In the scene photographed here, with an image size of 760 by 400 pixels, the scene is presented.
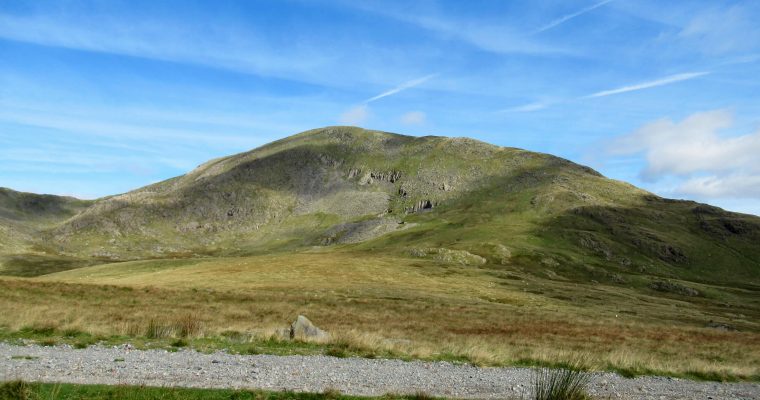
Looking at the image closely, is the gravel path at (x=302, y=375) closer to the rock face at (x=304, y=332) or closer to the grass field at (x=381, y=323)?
the grass field at (x=381, y=323)

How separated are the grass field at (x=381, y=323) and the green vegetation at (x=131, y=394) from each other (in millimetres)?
8948

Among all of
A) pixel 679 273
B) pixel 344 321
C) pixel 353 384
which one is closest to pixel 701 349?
pixel 344 321

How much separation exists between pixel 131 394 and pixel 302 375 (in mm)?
6130

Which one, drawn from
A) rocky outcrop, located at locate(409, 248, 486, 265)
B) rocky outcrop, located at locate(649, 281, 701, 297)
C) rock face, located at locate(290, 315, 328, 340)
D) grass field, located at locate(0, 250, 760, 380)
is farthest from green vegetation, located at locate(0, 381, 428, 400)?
rocky outcrop, located at locate(649, 281, 701, 297)

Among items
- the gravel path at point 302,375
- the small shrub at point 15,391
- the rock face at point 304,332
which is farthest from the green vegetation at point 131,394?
the rock face at point 304,332

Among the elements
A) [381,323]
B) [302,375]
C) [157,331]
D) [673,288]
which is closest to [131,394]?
[302,375]

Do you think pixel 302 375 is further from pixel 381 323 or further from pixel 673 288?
pixel 673 288

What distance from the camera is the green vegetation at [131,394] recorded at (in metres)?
12.1

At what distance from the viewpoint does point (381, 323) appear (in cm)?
4069

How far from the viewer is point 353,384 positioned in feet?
54.3

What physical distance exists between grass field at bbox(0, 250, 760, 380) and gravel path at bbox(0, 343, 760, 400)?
6.03ft

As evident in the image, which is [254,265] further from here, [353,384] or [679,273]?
[679,273]

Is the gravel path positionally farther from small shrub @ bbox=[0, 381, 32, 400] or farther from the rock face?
the rock face

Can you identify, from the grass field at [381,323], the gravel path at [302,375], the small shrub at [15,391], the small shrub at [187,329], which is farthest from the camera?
the small shrub at [187,329]
